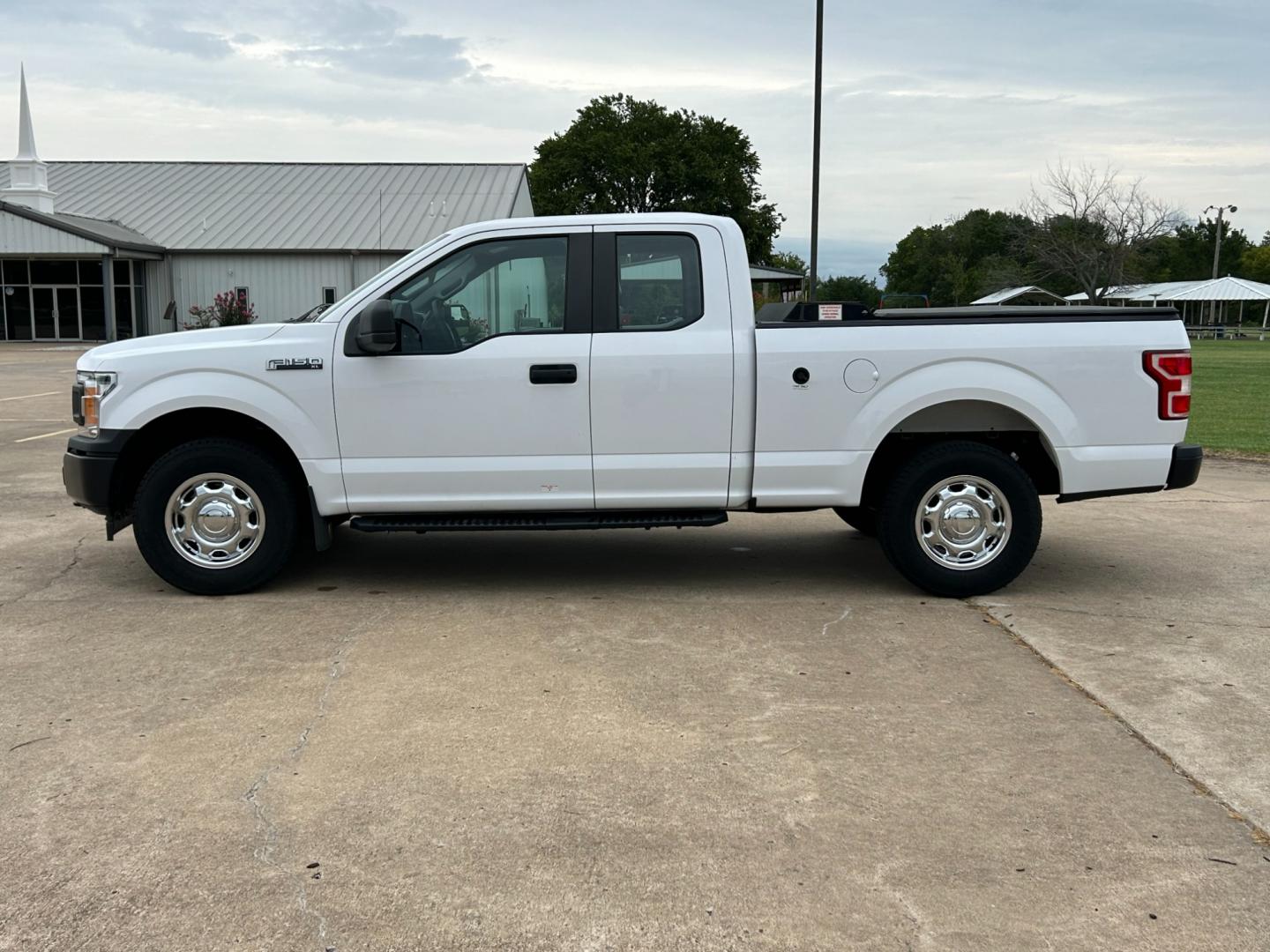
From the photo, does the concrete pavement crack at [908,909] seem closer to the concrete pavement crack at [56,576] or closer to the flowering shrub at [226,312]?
the concrete pavement crack at [56,576]

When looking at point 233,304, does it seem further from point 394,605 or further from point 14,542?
point 394,605

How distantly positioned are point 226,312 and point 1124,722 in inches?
1428

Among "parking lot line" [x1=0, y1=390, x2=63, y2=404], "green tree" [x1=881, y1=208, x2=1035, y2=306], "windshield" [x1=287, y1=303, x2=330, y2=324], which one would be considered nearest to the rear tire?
"windshield" [x1=287, y1=303, x2=330, y2=324]

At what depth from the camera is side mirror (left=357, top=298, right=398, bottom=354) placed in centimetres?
577

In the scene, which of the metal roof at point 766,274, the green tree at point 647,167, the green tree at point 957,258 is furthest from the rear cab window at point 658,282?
the green tree at point 957,258

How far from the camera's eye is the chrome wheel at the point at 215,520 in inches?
243

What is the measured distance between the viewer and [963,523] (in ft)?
20.5

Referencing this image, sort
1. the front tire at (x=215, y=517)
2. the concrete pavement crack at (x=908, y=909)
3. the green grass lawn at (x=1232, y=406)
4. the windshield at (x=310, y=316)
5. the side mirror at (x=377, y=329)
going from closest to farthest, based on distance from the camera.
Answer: the concrete pavement crack at (x=908, y=909) → the side mirror at (x=377, y=329) → the front tire at (x=215, y=517) → the windshield at (x=310, y=316) → the green grass lawn at (x=1232, y=406)

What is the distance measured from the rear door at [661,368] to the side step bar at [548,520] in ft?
0.22

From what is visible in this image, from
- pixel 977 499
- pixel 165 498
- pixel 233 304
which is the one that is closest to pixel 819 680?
pixel 977 499

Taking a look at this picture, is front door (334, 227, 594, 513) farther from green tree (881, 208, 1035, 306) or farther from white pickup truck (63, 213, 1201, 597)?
green tree (881, 208, 1035, 306)

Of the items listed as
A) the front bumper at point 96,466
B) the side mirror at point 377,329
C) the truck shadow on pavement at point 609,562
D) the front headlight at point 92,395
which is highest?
the side mirror at point 377,329

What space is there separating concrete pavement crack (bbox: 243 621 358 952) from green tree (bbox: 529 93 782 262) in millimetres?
52079

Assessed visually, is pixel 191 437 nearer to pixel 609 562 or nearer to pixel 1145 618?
pixel 609 562
